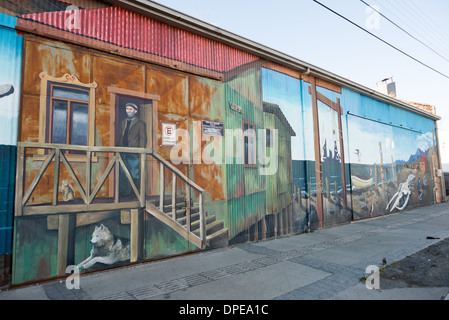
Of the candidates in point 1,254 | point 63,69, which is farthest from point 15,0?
point 1,254

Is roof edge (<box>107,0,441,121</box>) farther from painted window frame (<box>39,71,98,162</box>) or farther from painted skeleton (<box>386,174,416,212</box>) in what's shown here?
painted skeleton (<box>386,174,416,212</box>)

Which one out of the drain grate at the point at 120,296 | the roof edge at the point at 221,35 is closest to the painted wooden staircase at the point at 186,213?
the drain grate at the point at 120,296

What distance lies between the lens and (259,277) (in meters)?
5.36

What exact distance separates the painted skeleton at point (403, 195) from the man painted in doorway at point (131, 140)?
14771mm

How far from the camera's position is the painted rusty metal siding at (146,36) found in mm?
5680

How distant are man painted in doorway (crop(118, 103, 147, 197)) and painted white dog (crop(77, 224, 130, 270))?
0.94m

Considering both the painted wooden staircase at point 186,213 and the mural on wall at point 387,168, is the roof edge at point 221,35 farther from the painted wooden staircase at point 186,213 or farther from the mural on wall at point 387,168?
the painted wooden staircase at point 186,213

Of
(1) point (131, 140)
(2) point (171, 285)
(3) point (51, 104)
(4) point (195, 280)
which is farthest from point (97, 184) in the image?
(4) point (195, 280)

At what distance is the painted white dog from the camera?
5.62 metres

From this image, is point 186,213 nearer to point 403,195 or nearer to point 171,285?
point 171,285

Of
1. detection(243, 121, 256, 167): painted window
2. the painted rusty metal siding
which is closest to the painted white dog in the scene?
the painted rusty metal siding

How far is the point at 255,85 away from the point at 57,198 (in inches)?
264

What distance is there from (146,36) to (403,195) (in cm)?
1754

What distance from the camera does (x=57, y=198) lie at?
531 cm
